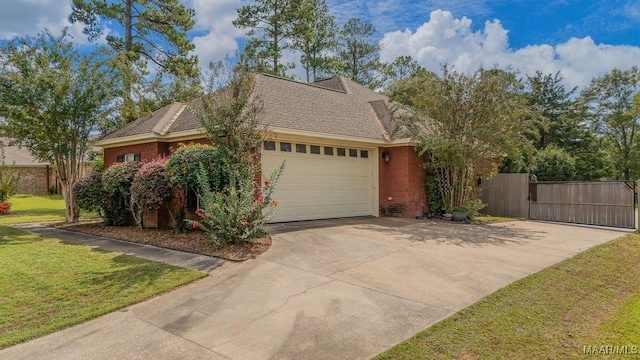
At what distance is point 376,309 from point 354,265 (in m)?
2.01

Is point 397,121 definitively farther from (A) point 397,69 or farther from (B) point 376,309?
(A) point 397,69

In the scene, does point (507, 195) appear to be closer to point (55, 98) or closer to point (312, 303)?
point (312, 303)

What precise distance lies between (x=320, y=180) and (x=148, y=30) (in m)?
17.6

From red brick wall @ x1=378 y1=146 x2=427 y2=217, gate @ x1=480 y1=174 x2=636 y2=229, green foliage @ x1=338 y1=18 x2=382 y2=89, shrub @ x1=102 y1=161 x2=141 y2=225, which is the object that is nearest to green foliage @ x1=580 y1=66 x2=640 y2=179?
green foliage @ x1=338 y1=18 x2=382 y2=89

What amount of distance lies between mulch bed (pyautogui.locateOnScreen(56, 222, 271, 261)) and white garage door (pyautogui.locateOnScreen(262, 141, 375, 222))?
9.99 ft

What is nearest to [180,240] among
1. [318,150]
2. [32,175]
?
[318,150]

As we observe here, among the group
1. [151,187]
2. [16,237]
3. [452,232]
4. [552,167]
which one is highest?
[552,167]

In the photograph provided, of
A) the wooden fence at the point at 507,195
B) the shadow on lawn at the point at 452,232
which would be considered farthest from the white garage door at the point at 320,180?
the wooden fence at the point at 507,195

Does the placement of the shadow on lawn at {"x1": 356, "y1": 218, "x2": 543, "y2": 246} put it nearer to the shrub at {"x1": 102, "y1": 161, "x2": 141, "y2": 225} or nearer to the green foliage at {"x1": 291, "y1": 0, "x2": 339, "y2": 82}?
the shrub at {"x1": 102, "y1": 161, "x2": 141, "y2": 225}

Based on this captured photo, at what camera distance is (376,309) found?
472 centimetres

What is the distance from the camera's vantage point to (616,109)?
113 feet

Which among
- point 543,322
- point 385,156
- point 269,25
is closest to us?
point 543,322

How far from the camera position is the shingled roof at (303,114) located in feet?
39.6

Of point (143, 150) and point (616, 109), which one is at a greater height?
point (616, 109)
